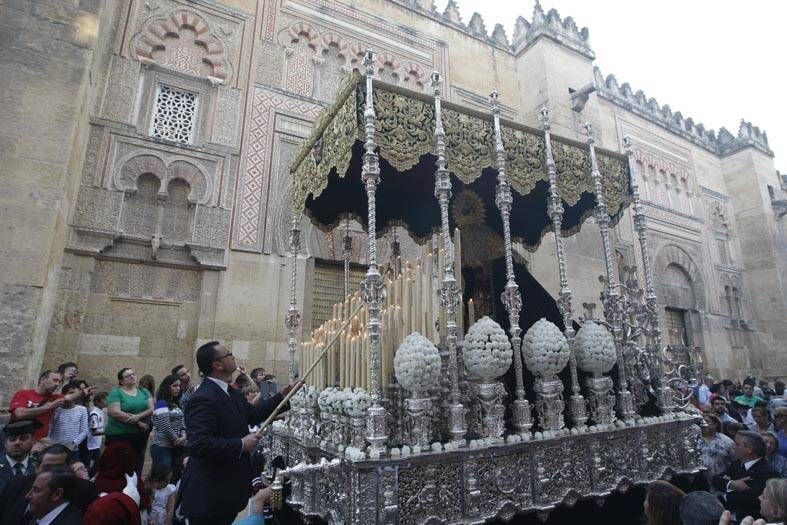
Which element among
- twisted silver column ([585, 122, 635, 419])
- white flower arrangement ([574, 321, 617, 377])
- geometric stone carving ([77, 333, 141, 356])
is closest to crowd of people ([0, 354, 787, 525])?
twisted silver column ([585, 122, 635, 419])

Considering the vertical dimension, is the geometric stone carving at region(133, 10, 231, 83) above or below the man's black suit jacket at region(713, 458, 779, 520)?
above

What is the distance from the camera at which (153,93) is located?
6.36 metres

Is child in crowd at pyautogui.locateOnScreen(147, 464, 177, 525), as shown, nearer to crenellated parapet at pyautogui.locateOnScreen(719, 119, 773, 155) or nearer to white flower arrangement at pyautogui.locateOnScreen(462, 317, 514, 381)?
white flower arrangement at pyautogui.locateOnScreen(462, 317, 514, 381)

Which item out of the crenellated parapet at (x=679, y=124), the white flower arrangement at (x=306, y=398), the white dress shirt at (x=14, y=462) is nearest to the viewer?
the white dress shirt at (x=14, y=462)

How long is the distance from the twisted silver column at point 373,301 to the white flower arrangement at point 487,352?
2.10 ft

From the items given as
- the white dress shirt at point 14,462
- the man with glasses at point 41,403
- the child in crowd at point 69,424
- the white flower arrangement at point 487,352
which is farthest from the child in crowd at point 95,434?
the white flower arrangement at point 487,352

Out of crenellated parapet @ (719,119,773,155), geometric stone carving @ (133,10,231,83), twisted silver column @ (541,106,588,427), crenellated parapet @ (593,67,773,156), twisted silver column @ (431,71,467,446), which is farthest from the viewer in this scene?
crenellated parapet @ (719,119,773,155)

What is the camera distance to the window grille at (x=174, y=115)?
6.32 metres

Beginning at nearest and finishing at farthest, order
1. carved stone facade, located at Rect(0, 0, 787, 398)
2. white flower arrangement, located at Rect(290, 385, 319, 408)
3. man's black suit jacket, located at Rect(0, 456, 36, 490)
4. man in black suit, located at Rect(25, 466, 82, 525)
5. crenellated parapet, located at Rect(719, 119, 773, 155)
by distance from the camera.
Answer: man in black suit, located at Rect(25, 466, 82, 525) → man's black suit jacket, located at Rect(0, 456, 36, 490) → white flower arrangement, located at Rect(290, 385, 319, 408) → carved stone facade, located at Rect(0, 0, 787, 398) → crenellated parapet, located at Rect(719, 119, 773, 155)

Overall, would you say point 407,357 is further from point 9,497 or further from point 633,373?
point 633,373

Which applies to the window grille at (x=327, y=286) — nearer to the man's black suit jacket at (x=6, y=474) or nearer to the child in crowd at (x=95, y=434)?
the child in crowd at (x=95, y=434)

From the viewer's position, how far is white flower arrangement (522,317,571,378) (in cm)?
331

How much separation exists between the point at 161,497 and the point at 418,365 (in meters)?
2.12

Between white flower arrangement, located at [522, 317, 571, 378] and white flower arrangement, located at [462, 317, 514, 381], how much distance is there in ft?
1.24
